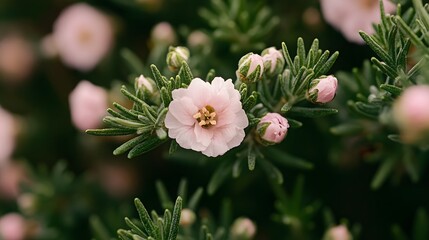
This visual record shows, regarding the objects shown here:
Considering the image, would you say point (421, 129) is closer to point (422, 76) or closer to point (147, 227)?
point (422, 76)

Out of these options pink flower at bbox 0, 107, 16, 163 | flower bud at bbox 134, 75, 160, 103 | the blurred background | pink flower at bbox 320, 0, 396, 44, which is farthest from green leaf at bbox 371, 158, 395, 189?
pink flower at bbox 0, 107, 16, 163

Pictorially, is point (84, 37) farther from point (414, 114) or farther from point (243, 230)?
point (414, 114)

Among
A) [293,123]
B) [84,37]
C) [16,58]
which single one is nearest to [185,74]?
[293,123]

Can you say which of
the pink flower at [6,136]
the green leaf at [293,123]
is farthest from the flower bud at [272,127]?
the pink flower at [6,136]

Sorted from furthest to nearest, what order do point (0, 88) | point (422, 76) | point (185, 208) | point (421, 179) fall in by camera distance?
1. point (0, 88)
2. point (421, 179)
3. point (185, 208)
4. point (422, 76)

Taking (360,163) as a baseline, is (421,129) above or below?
above

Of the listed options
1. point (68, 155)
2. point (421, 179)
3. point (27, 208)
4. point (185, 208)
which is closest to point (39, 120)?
point (68, 155)

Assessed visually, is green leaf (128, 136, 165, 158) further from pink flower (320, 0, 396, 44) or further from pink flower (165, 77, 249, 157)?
pink flower (320, 0, 396, 44)
